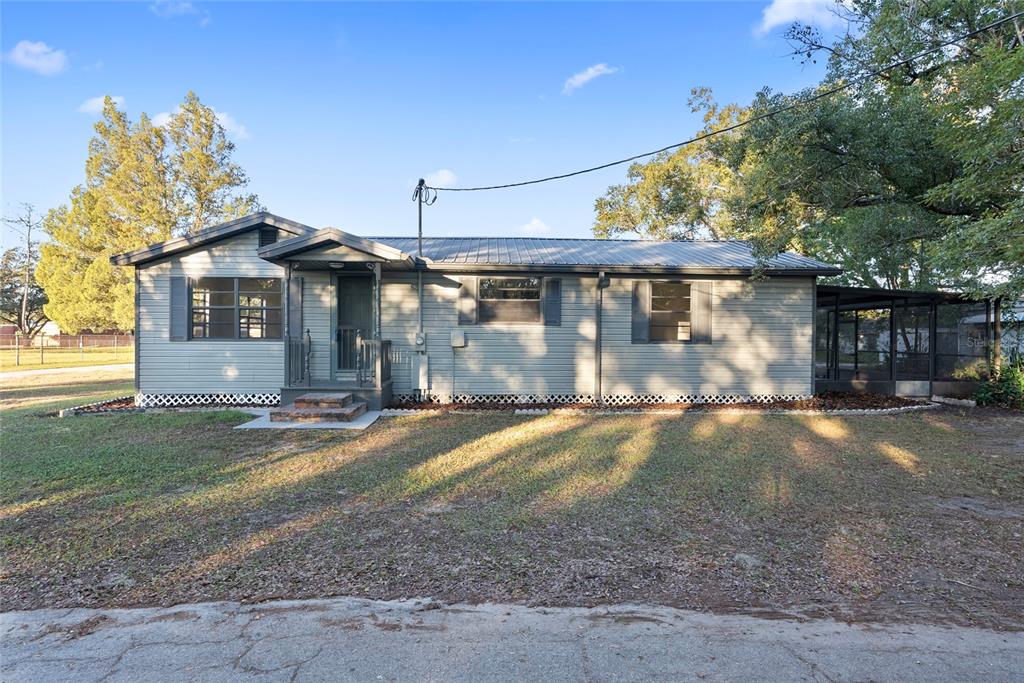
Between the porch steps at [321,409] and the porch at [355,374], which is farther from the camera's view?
the porch at [355,374]

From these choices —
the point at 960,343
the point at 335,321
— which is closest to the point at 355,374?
the point at 335,321

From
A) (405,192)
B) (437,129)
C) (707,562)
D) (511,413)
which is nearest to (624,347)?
(511,413)

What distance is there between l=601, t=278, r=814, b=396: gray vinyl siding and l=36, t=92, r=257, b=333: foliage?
22.1m

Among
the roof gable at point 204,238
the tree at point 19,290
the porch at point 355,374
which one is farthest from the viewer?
the tree at point 19,290

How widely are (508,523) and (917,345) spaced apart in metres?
12.9

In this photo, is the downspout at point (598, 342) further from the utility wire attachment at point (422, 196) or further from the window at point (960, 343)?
the window at point (960, 343)

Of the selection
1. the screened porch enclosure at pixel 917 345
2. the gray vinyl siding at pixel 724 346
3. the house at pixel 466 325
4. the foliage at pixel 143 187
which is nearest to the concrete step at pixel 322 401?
the house at pixel 466 325

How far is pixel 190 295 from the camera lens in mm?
9820

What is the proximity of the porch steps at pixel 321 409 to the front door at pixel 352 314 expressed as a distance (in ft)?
3.87

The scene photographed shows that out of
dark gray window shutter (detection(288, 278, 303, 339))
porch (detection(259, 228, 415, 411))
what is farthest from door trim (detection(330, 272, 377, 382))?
dark gray window shutter (detection(288, 278, 303, 339))

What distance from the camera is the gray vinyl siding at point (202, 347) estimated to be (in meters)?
9.76

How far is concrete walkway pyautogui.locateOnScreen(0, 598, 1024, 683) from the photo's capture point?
2199mm

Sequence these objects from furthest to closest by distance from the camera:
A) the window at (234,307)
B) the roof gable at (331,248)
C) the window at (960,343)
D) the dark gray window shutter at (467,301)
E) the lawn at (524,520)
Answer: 1. the window at (960,343)
2. the dark gray window shutter at (467,301)
3. the window at (234,307)
4. the roof gable at (331,248)
5. the lawn at (524,520)

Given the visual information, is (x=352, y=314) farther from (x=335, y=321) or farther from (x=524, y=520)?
(x=524, y=520)
